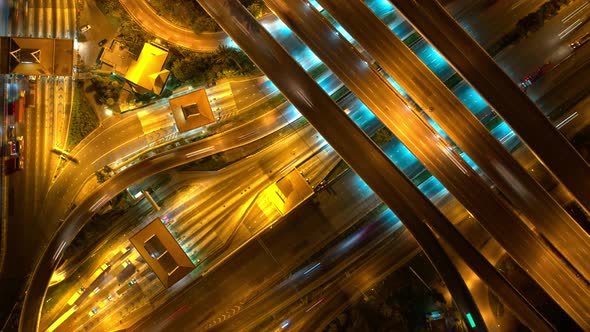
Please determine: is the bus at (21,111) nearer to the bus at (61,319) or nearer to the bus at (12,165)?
the bus at (12,165)

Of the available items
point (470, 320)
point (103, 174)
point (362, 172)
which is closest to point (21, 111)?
point (103, 174)

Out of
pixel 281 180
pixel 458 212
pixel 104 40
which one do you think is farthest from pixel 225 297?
pixel 104 40

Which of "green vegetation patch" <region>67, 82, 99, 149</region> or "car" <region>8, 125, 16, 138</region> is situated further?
"green vegetation patch" <region>67, 82, 99, 149</region>

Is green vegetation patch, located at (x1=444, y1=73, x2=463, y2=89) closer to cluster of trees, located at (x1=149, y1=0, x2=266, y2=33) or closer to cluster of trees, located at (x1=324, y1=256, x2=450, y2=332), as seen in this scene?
cluster of trees, located at (x1=324, y1=256, x2=450, y2=332)

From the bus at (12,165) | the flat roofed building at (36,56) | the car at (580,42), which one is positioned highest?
the flat roofed building at (36,56)

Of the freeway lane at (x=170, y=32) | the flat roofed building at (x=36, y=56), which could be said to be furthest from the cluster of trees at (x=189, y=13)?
the flat roofed building at (x=36, y=56)

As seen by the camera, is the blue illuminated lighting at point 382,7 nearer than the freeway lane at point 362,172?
No

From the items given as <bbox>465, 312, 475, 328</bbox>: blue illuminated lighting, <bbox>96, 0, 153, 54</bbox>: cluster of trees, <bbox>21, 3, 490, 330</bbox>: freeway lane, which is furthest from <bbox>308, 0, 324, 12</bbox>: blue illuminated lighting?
<bbox>465, 312, 475, 328</bbox>: blue illuminated lighting
